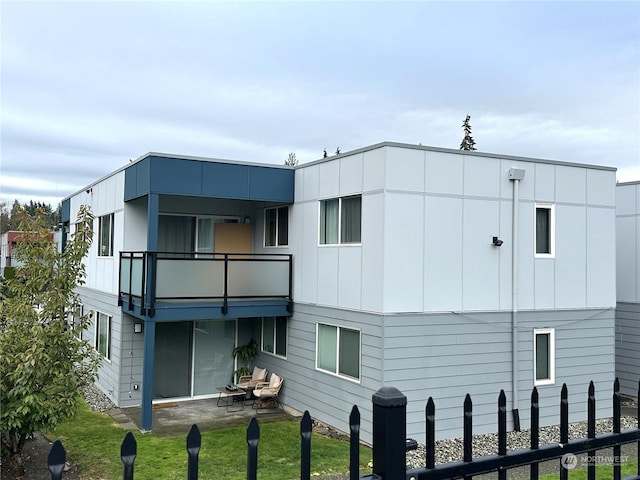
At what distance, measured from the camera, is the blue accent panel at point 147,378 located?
11273 mm

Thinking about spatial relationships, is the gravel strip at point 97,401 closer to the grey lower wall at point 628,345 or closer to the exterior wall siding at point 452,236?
the exterior wall siding at point 452,236

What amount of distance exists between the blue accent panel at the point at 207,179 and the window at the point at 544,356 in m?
6.71

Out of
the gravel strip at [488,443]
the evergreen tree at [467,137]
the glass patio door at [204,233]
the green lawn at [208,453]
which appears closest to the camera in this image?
the green lawn at [208,453]

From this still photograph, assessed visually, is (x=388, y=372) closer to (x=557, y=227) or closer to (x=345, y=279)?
(x=345, y=279)

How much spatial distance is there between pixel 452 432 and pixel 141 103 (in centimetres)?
1528

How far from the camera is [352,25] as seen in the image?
951 cm

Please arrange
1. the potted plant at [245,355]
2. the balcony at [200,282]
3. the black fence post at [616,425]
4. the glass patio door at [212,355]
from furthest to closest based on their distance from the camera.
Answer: the potted plant at [245,355], the glass patio door at [212,355], the balcony at [200,282], the black fence post at [616,425]

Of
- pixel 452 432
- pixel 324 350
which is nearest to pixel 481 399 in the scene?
pixel 452 432

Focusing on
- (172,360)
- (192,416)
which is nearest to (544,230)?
(192,416)

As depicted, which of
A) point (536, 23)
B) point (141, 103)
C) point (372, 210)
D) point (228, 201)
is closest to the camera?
point (536, 23)

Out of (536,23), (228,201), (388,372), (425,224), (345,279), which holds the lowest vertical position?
(388,372)

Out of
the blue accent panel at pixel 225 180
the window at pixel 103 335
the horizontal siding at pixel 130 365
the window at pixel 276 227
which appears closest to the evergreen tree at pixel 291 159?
the window at pixel 103 335

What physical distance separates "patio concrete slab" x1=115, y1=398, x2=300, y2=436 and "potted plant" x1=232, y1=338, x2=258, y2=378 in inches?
49.6

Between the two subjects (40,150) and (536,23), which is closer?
(536,23)
